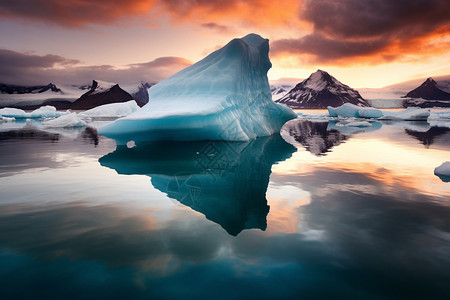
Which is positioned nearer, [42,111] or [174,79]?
[174,79]

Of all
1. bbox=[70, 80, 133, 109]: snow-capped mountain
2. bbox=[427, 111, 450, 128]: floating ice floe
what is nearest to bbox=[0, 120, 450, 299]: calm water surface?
bbox=[427, 111, 450, 128]: floating ice floe

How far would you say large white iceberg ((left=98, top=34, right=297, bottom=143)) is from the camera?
1009cm

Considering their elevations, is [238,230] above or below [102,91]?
below

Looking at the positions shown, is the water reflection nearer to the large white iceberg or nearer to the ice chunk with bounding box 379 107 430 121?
the large white iceberg

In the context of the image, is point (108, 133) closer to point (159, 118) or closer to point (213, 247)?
point (159, 118)

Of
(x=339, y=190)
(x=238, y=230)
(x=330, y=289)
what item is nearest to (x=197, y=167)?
(x=339, y=190)

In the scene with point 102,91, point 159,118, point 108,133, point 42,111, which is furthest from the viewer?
point 102,91

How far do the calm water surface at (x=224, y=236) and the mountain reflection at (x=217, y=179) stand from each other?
0.04 m

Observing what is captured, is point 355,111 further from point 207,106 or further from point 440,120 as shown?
point 207,106

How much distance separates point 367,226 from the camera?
3.23m

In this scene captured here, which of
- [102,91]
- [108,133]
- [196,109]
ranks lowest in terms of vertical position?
[108,133]

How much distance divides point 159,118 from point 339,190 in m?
6.59

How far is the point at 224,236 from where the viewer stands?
117 inches

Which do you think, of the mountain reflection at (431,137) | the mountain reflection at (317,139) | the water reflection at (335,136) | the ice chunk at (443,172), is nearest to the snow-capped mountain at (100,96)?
the water reflection at (335,136)
